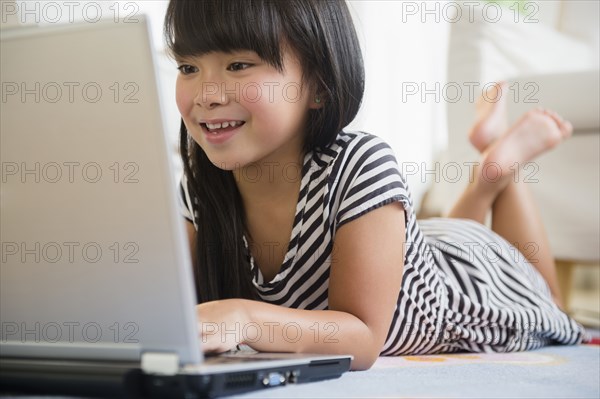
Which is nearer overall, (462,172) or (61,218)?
(61,218)

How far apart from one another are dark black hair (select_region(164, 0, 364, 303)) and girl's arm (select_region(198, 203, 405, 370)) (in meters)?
0.16

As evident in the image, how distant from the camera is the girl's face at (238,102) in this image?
0.89 metres

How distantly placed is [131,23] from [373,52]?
181cm

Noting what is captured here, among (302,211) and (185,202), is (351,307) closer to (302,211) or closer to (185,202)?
(302,211)

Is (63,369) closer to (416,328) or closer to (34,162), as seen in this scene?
(34,162)

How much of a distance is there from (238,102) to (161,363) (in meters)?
0.43

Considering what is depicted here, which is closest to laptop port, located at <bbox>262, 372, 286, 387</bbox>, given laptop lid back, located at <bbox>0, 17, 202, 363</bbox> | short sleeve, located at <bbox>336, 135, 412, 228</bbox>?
laptop lid back, located at <bbox>0, 17, 202, 363</bbox>

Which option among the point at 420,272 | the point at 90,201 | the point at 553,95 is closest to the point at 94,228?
the point at 90,201

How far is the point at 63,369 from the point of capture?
1.85ft

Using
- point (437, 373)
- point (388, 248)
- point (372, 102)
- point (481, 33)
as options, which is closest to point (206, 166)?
point (388, 248)

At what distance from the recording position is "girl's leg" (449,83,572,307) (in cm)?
145

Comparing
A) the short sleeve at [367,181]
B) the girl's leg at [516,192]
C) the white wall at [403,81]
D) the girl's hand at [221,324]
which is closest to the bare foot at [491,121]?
the girl's leg at [516,192]

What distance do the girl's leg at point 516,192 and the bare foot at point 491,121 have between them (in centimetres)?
3

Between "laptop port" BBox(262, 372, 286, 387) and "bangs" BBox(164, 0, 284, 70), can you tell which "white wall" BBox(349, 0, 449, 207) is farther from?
"laptop port" BBox(262, 372, 286, 387)
